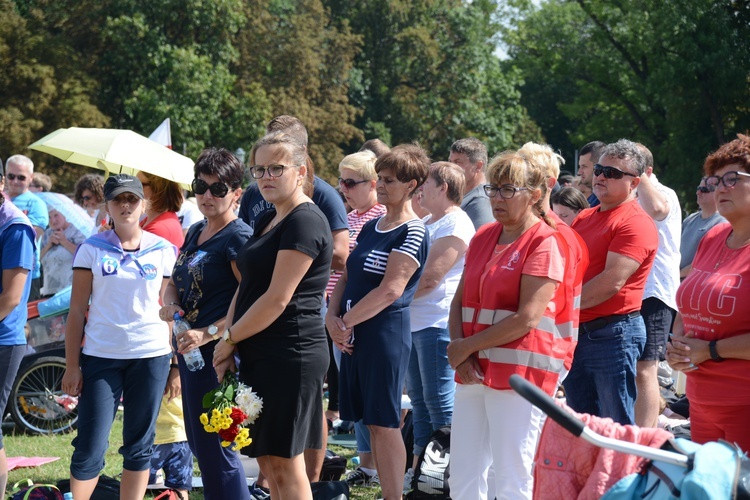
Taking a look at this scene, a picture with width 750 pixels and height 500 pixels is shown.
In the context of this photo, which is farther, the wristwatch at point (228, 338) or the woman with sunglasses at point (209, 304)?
the woman with sunglasses at point (209, 304)

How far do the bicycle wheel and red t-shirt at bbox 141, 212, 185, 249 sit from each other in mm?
2699

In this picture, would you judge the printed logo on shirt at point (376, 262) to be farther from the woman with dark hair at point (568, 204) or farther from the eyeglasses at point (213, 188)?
the woman with dark hair at point (568, 204)

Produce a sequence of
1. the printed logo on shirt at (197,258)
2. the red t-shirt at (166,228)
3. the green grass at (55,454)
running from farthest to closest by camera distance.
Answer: the green grass at (55,454)
the red t-shirt at (166,228)
the printed logo on shirt at (197,258)

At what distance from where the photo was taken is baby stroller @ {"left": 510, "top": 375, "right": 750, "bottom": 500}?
8.13 feet

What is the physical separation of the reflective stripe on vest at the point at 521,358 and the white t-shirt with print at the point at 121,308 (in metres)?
1.82

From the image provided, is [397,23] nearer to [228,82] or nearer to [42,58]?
[228,82]

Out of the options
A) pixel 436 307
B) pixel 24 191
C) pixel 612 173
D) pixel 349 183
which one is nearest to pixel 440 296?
pixel 436 307

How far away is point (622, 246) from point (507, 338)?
1329 mm

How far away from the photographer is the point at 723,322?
11.8 feet

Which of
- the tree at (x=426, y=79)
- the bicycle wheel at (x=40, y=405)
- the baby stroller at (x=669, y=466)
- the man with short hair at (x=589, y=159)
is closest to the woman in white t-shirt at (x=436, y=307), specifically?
the man with short hair at (x=589, y=159)

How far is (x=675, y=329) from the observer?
392 cm

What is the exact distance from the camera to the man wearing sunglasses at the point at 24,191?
374 inches

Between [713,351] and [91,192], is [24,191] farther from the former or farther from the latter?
[713,351]

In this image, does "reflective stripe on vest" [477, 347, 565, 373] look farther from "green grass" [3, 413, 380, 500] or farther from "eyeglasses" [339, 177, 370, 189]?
"eyeglasses" [339, 177, 370, 189]
